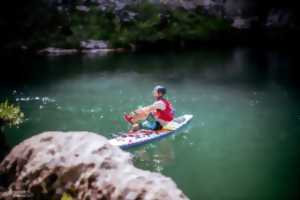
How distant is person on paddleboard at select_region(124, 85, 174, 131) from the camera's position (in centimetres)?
1310

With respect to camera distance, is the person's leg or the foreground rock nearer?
the foreground rock

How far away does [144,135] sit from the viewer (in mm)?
12758

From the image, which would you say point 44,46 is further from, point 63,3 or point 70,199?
point 70,199

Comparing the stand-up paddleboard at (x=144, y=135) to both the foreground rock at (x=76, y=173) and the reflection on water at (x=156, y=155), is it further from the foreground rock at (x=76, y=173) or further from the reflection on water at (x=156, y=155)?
the foreground rock at (x=76, y=173)

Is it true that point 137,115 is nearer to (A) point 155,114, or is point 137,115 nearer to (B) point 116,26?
(A) point 155,114

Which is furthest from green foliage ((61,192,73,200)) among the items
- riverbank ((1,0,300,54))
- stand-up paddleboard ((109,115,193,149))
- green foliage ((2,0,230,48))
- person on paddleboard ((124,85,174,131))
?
green foliage ((2,0,230,48))

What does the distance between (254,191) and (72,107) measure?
902 centimetres

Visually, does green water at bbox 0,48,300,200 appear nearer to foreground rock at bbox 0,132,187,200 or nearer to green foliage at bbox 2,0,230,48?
green foliage at bbox 2,0,230,48

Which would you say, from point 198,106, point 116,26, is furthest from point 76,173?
point 116,26

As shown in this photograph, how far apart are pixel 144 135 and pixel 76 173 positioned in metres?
6.67

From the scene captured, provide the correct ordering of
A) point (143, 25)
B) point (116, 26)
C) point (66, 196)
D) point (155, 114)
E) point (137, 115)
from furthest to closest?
point (143, 25) → point (116, 26) → point (155, 114) → point (137, 115) → point (66, 196)

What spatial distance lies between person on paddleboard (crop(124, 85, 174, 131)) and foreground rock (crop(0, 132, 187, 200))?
6304 mm

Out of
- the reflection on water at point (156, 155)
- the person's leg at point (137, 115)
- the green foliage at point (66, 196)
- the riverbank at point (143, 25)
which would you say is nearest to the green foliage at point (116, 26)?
the riverbank at point (143, 25)

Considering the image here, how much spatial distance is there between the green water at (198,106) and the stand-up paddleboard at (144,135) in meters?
0.23
